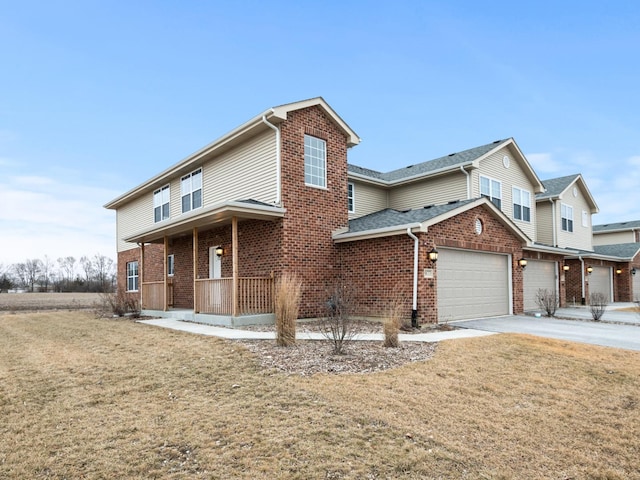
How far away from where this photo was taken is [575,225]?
23.3m

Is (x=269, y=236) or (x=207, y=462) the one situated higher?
(x=269, y=236)

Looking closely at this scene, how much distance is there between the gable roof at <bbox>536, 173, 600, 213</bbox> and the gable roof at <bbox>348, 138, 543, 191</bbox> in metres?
1.84

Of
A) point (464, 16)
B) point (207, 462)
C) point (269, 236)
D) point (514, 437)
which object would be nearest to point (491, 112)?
point (464, 16)

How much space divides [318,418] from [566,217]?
73.6ft

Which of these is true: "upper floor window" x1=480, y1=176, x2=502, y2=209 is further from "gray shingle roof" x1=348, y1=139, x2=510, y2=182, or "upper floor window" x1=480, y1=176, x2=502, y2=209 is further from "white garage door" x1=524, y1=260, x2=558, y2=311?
"white garage door" x1=524, y1=260, x2=558, y2=311

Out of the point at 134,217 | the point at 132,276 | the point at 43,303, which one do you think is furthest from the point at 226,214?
the point at 43,303

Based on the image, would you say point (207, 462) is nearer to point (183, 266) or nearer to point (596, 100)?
point (183, 266)

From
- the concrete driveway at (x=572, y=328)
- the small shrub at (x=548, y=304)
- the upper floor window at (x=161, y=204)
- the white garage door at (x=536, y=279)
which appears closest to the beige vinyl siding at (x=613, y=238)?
the white garage door at (x=536, y=279)

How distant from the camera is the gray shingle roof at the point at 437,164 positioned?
57.4 ft

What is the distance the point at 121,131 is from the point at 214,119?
22.7ft

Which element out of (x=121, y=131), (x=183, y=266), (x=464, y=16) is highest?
(x=464, y=16)

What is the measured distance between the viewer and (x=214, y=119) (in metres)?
29.2

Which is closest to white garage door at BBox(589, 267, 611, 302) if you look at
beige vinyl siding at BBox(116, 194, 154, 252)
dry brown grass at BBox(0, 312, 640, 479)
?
dry brown grass at BBox(0, 312, 640, 479)

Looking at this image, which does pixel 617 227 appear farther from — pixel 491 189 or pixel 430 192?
pixel 430 192
